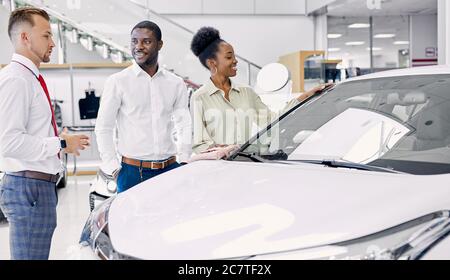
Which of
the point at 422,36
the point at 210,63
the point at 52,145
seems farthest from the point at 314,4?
the point at 52,145

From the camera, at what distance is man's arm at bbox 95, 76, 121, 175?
2561 millimetres

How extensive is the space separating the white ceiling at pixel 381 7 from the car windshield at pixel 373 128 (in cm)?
806

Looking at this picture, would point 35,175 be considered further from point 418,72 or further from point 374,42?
point 374,42

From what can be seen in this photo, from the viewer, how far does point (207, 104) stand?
107 inches

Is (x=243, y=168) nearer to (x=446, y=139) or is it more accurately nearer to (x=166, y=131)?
(x=446, y=139)

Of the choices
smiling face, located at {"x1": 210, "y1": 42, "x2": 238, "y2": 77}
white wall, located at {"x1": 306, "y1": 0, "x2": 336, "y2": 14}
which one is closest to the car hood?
smiling face, located at {"x1": 210, "y1": 42, "x2": 238, "y2": 77}

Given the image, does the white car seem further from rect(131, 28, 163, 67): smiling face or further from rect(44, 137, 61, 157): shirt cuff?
rect(131, 28, 163, 67): smiling face

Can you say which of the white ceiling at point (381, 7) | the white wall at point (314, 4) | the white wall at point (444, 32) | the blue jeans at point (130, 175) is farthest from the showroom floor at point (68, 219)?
the white ceiling at point (381, 7)

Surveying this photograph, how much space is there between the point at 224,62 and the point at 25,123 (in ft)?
3.81

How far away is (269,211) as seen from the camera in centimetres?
134
